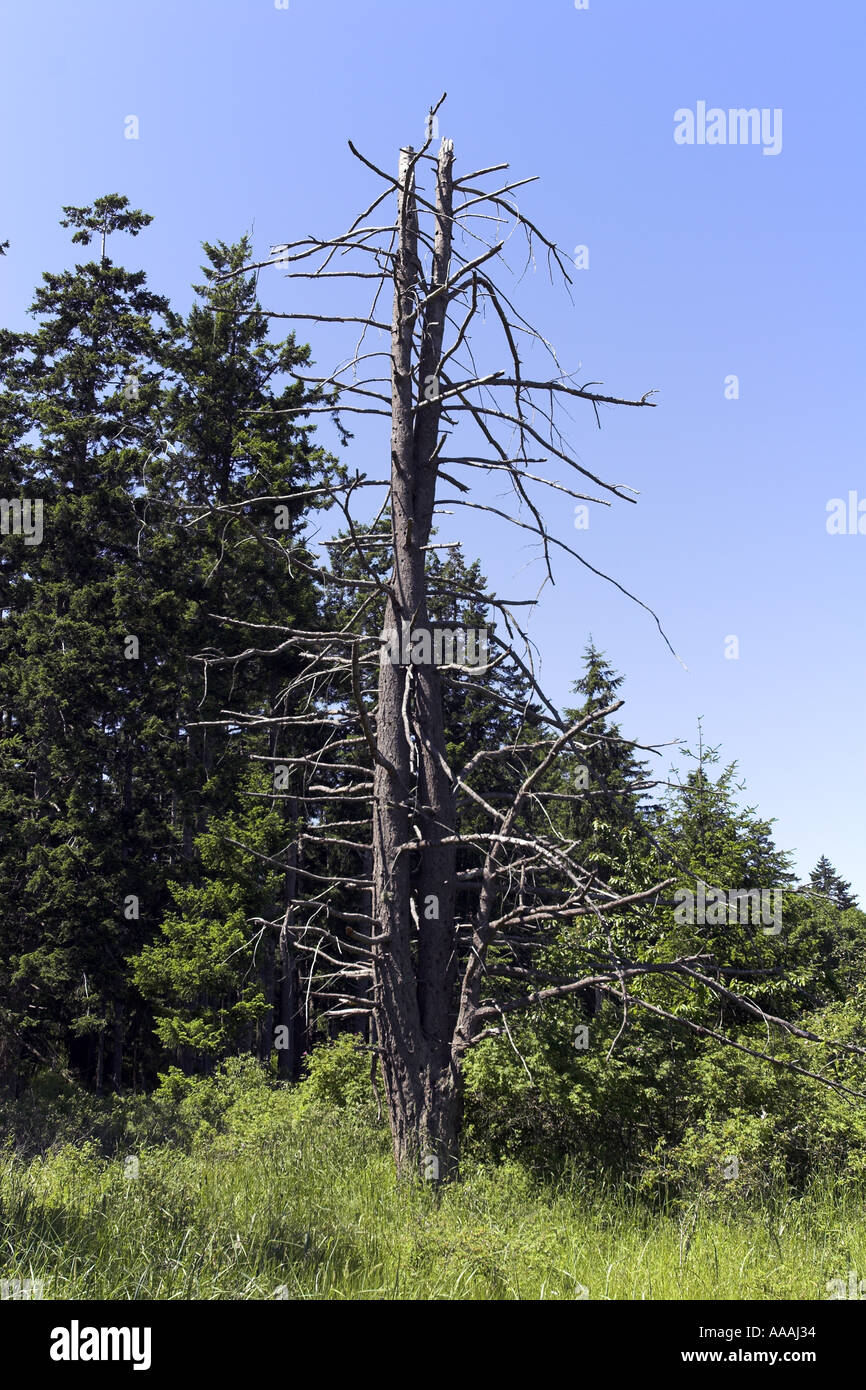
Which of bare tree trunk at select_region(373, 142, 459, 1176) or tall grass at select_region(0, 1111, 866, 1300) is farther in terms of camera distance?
bare tree trunk at select_region(373, 142, 459, 1176)

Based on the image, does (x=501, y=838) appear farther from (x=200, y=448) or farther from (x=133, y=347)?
(x=133, y=347)

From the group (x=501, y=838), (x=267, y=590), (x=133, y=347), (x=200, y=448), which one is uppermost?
(x=133, y=347)

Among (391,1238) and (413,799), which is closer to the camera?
(391,1238)

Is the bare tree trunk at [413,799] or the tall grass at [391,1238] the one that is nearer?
the tall grass at [391,1238]

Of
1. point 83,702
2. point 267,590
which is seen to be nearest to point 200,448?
point 267,590

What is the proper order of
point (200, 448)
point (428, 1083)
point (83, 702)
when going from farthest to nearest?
point (200, 448)
point (83, 702)
point (428, 1083)

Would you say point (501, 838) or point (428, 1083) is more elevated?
point (501, 838)

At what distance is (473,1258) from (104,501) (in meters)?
23.0

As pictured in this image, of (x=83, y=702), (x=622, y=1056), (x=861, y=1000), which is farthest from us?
(x=83, y=702)

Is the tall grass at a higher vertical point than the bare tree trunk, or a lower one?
lower

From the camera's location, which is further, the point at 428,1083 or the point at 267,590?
the point at 267,590

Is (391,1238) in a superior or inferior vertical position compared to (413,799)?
inferior

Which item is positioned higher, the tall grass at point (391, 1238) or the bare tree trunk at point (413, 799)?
the bare tree trunk at point (413, 799)

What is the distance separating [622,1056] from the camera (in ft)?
25.3
